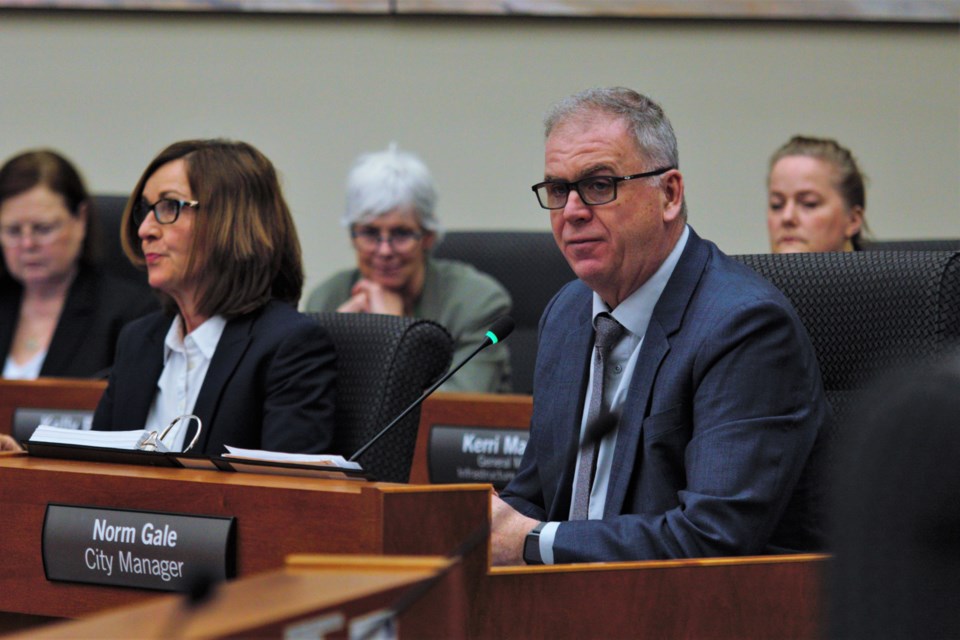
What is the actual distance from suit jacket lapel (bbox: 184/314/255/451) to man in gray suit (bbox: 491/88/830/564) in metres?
0.59

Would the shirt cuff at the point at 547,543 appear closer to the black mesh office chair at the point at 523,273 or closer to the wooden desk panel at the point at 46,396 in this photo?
the wooden desk panel at the point at 46,396

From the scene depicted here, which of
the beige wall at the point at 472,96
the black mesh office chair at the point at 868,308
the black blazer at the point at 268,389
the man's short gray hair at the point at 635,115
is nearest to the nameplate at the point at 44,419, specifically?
the black blazer at the point at 268,389

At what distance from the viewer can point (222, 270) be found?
2422mm

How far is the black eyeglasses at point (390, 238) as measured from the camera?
141 inches

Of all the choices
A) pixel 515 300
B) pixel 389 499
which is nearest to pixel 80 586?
pixel 389 499

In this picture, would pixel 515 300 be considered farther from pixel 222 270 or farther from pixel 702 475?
pixel 702 475

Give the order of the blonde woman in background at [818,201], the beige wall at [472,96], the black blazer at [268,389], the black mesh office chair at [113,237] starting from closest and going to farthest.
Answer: the black blazer at [268,389], the blonde woman in background at [818,201], the black mesh office chair at [113,237], the beige wall at [472,96]

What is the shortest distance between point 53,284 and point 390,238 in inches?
37.7

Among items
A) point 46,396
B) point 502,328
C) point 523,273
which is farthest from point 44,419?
point 523,273

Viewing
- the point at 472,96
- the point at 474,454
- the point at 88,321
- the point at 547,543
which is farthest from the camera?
the point at 472,96

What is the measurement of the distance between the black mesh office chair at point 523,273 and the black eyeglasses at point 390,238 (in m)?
0.27

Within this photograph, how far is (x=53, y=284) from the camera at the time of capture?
3652mm

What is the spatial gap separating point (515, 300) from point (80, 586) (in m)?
2.30

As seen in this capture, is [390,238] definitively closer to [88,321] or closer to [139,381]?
[88,321]
